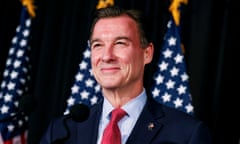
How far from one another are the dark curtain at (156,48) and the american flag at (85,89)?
0.41m

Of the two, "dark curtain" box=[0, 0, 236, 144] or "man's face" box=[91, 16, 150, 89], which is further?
"dark curtain" box=[0, 0, 236, 144]

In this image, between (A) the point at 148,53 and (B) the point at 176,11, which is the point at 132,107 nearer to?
(A) the point at 148,53

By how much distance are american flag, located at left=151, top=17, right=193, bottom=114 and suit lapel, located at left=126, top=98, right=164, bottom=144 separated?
1143 millimetres

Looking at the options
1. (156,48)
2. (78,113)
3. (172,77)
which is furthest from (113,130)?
(156,48)

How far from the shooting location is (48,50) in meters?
4.22

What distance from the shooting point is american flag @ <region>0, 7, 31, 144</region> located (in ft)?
11.6

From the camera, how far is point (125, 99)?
6.60 ft

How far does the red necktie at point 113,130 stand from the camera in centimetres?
185

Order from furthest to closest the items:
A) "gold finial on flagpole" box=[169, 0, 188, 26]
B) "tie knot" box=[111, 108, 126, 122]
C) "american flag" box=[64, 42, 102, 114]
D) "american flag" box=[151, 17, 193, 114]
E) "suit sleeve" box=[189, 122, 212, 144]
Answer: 1. "american flag" box=[64, 42, 102, 114]
2. "gold finial on flagpole" box=[169, 0, 188, 26]
3. "american flag" box=[151, 17, 193, 114]
4. "tie knot" box=[111, 108, 126, 122]
5. "suit sleeve" box=[189, 122, 212, 144]

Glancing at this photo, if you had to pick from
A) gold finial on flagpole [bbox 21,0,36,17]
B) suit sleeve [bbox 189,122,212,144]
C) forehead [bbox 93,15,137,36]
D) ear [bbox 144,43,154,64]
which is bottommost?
suit sleeve [bbox 189,122,212,144]

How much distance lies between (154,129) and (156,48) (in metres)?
1.90

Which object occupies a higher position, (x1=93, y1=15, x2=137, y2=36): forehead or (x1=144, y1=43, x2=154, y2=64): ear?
(x1=93, y1=15, x2=137, y2=36): forehead

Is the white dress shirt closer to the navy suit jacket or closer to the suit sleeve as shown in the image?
the navy suit jacket

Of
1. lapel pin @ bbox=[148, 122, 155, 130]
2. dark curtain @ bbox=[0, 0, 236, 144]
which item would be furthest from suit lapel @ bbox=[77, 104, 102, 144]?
dark curtain @ bbox=[0, 0, 236, 144]
